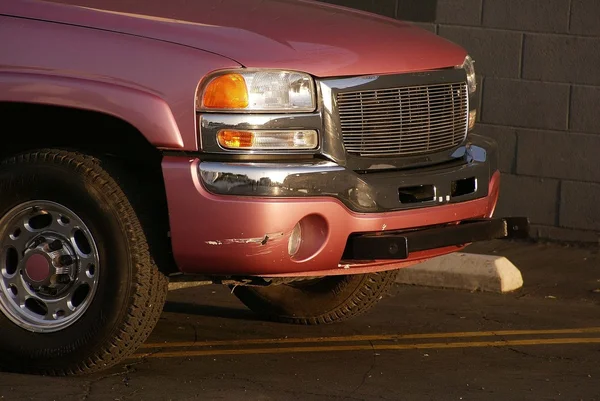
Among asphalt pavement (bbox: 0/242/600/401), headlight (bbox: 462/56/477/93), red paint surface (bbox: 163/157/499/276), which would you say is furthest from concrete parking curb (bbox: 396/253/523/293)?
red paint surface (bbox: 163/157/499/276)

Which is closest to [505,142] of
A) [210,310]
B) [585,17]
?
[585,17]

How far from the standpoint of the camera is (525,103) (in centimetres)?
974

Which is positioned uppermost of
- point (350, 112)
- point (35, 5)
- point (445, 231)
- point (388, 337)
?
point (35, 5)

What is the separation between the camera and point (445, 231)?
605cm

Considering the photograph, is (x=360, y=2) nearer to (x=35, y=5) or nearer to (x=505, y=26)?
(x=505, y=26)

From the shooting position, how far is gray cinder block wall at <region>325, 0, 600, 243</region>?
9.52m

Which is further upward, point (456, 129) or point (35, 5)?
point (35, 5)

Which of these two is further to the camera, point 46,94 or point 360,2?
point 360,2

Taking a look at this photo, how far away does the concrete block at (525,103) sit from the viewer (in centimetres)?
962

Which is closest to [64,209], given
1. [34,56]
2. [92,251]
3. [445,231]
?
[92,251]

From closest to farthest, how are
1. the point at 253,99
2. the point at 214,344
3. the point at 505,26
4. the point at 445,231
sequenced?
the point at 253,99, the point at 445,231, the point at 214,344, the point at 505,26

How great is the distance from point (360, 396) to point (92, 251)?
4.10 ft

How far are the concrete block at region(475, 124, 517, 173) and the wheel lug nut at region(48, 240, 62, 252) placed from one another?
451 centimetres

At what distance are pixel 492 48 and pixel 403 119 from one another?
391 cm
